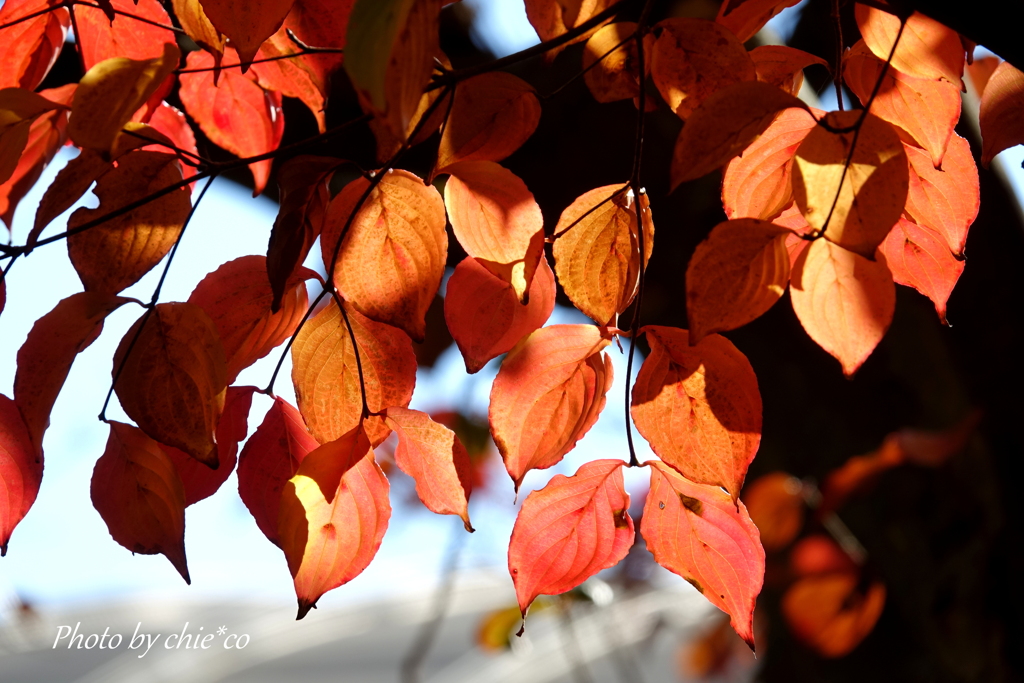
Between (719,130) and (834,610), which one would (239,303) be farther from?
(834,610)

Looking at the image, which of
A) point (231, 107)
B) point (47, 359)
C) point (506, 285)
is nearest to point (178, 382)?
point (47, 359)

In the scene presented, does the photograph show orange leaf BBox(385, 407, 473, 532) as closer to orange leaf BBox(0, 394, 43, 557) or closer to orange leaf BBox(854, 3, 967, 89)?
orange leaf BBox(0, 394, 43, 557)

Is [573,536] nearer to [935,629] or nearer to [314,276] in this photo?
[314,276]

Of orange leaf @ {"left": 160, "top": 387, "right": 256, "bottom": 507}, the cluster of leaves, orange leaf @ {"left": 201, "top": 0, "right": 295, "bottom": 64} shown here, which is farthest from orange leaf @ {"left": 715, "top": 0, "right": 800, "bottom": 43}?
orange leaf @ {"left": 160, "top": 387, "right": 256, "bottom": 507}

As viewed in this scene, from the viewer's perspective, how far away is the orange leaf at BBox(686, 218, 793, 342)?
Answer: 32cm

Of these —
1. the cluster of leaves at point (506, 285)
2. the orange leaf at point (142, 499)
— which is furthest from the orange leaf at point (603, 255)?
the orange leaf at point (142, 499)

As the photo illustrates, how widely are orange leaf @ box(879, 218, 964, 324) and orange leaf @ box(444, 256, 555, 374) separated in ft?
0.70

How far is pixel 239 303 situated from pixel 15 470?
14 centimetres

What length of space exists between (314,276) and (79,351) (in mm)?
119

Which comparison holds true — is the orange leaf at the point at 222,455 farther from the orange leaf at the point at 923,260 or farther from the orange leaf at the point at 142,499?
the orange leaf at the point at 923,260

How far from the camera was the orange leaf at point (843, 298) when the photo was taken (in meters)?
0.35

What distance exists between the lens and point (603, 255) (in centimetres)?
40

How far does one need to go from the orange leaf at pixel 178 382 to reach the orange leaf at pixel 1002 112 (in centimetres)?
40

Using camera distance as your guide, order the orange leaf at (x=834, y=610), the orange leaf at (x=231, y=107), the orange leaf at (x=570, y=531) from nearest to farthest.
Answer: the orange leaf at (x=570, y=531) < the orange leaf at (x=231, y=107) < the orange leaf at (x=834, y=610)
